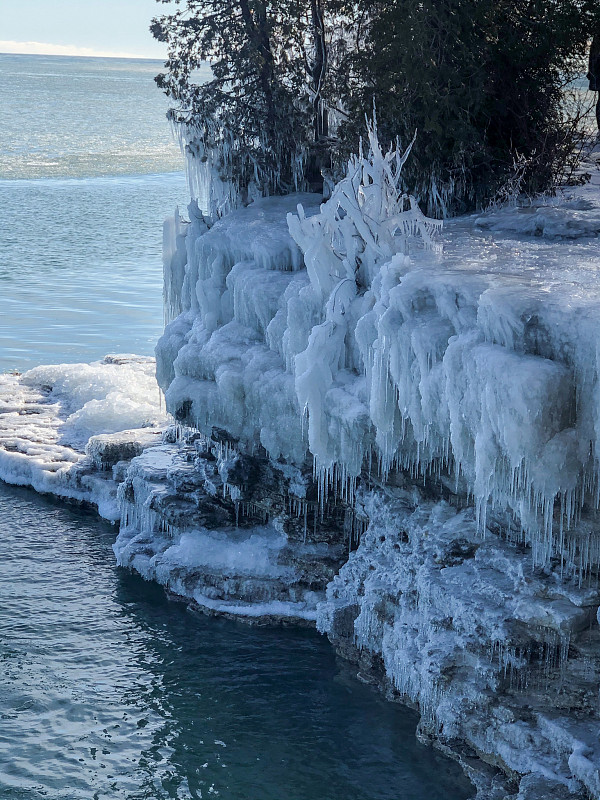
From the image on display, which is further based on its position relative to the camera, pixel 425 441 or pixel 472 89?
pixel 472 89

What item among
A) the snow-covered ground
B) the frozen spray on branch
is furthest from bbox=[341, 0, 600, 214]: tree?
the frozen spray on branch

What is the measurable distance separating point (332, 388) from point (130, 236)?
3514 centimetres

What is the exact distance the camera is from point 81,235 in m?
46.2

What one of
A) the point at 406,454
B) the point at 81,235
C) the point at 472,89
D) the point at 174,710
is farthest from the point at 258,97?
the point at 81,235

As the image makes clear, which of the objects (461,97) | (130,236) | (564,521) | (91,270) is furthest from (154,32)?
(130,236)

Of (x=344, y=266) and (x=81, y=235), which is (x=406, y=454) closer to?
(x=344, y=266)

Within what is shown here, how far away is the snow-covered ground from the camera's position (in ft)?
35.2

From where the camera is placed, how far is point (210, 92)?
20.3 meters

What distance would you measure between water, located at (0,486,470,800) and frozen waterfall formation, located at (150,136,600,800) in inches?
22.2

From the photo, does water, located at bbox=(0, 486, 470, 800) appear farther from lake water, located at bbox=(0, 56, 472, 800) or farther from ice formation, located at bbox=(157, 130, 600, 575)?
ice formation, located at bbox=(157, 130, 600, 575)

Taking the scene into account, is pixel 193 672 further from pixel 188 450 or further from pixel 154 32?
pixel 154 32

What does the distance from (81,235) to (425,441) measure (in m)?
36.5

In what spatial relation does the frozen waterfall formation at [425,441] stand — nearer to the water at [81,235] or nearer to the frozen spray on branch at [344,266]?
the frozen spray on branch at [344,266]

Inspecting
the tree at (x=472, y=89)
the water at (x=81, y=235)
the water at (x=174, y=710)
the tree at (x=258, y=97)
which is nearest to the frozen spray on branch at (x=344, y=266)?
the water at (x=174, y=710)
